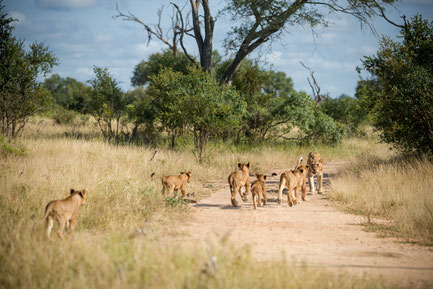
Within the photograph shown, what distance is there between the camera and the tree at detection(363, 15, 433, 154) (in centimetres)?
1053

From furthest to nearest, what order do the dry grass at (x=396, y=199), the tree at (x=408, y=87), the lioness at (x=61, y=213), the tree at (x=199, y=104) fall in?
the tree at (x=199, y=104), the tree at (x=408, y=87), the dry grass at (x=396, y=199), the lioness at (x=61, y=213)

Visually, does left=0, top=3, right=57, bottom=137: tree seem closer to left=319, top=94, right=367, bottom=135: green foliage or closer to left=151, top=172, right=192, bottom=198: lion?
left=151, top=172, right=192, bottom=198: lion

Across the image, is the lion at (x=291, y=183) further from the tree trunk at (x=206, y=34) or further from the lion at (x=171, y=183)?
the tree trunk at (x=206, y=34)

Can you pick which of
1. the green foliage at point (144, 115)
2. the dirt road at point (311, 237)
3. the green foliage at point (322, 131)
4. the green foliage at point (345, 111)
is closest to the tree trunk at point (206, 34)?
the green foliage at point (144, 115)

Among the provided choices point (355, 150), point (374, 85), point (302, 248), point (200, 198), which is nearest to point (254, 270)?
point (302, 248)

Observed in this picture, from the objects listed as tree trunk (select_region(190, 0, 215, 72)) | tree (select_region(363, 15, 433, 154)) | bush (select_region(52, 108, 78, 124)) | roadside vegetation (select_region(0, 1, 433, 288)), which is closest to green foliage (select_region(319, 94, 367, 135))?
roadside vegetation (select_region(0, 1, 433, 288))

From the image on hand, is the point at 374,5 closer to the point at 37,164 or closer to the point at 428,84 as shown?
the point at 428,84

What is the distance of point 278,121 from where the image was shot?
Answer: 21734mm

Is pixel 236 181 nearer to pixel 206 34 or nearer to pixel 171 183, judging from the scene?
pixel 171 183

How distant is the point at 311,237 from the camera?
6066mm

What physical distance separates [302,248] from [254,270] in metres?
1.63

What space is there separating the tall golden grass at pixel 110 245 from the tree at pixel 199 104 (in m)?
3.41

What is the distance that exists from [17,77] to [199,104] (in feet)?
27.1

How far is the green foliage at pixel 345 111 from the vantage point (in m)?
27.0
